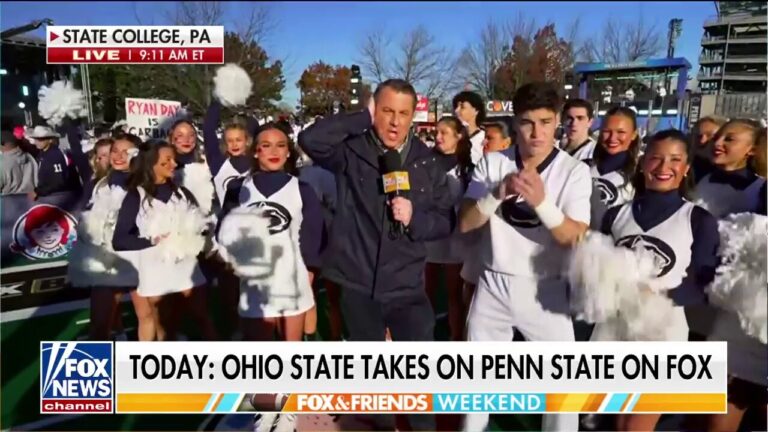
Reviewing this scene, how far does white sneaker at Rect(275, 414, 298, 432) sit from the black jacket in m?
0.62

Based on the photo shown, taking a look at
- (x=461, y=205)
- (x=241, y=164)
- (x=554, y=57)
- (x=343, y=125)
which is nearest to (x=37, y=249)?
(x=241, y=164)

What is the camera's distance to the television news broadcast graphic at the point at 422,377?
1787 mm

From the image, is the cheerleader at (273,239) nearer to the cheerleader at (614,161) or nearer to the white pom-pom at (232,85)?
the white pom-pom at (232,85)

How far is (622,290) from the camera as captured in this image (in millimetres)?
1661

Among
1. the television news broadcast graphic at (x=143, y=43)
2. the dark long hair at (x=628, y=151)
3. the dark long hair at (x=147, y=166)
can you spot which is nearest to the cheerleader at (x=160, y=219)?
the dark long hair at (x=147, y=166)

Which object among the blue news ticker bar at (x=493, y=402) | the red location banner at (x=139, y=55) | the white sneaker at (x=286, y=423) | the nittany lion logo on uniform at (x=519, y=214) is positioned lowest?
the white sneaker at (x=286, y=423)

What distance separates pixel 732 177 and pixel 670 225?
275 mm

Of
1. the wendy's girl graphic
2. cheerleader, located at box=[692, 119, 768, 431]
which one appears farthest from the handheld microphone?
the wendy's girl graphic

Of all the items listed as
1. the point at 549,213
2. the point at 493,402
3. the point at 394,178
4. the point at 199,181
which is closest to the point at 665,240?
the point at 549,213

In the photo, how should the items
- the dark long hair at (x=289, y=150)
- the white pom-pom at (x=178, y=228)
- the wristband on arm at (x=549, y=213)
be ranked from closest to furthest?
1. the wristband on arm at (x=549, y=213)
2. the dark long hair at (x=289, y=150)
3. the white pom-pom at (x=178, y=228)

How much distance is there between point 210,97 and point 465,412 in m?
1.45

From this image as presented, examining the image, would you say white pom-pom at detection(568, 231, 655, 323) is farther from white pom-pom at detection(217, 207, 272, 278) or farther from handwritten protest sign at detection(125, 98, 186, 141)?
handwritten protest sign at detection(125, 98, 186, 141)

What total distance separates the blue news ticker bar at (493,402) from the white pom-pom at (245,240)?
0.79 metres

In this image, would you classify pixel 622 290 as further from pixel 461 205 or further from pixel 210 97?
pixel 210 97
